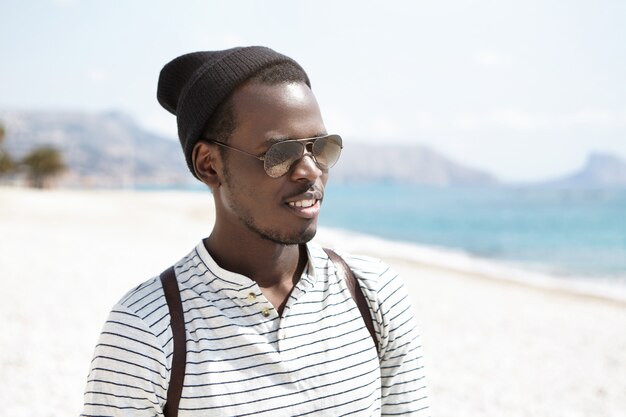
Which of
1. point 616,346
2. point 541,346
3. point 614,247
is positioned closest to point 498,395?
point 541,346

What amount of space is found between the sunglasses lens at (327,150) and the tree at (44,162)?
7475cm

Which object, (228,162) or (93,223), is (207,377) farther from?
(93,223)

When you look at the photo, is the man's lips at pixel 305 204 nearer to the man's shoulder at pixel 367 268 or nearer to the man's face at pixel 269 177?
the man's face at pixel 269 177

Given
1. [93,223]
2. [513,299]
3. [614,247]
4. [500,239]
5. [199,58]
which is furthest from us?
[500,239]

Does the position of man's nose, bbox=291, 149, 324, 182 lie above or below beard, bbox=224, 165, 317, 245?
above

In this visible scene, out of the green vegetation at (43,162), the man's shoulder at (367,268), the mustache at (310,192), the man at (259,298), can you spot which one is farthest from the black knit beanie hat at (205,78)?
the green vegetation at (43,162)

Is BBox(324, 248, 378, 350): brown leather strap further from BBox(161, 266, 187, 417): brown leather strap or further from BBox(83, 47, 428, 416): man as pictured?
BBox(161, 266, 187, 417): brown leather strap

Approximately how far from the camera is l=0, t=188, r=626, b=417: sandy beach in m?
7.43

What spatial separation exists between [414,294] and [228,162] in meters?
12.5

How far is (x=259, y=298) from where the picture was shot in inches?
70.3

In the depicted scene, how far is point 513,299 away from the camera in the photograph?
50.3ft

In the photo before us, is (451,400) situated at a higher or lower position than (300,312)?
lower

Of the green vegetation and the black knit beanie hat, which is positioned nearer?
the black knit beanie hat

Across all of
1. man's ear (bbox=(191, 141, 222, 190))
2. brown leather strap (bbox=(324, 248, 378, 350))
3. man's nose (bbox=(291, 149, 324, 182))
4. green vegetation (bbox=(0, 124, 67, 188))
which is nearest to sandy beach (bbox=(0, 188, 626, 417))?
man's ear (bbox=(191, 141, 222, 190))
